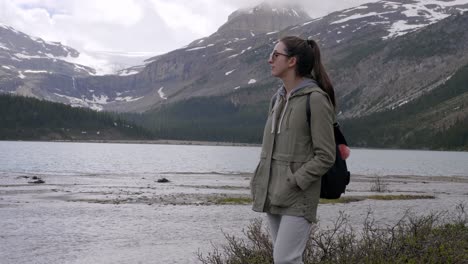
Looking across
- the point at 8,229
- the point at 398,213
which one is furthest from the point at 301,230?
the point at 398,213

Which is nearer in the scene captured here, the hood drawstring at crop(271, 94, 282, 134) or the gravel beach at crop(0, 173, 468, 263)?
the hood drawstring at crop(271, 94, 282, 134)

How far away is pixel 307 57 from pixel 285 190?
169 centimetres

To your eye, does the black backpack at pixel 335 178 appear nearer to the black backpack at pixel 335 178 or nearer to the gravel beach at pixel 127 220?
the black backpack at pixel 335 178

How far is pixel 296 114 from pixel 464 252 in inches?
253

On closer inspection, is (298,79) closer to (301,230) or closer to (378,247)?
(301,230)

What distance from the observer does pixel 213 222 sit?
30.3m

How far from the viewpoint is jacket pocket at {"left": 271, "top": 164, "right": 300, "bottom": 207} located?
288 inches

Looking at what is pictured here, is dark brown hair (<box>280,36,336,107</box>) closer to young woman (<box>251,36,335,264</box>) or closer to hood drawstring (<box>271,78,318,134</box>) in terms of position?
young woman (<box>251,36,335,264</box>)

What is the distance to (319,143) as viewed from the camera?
723 centimetres

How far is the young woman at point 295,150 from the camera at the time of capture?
7262 mm

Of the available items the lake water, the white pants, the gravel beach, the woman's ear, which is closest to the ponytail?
the woman's ear

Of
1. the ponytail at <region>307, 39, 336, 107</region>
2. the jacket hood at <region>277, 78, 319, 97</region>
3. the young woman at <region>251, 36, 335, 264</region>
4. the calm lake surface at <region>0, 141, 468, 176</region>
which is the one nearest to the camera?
the young woman at <region>251, 36, 335, 264</region>

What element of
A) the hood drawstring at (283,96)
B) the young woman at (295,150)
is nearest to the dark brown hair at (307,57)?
the young woman at (295,150)

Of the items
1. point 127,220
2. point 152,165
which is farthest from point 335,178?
point 152,165
